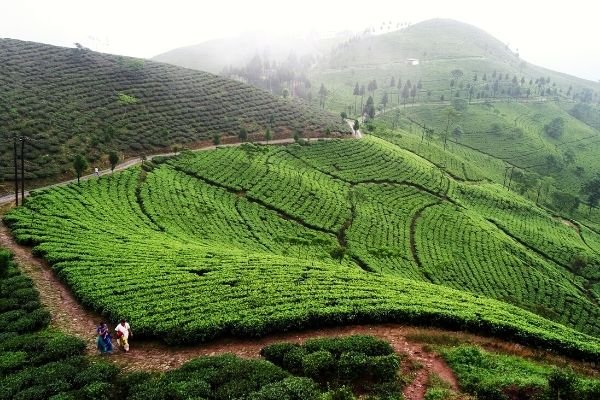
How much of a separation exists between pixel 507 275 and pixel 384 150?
39814mm

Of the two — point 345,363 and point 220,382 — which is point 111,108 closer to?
point 220,382

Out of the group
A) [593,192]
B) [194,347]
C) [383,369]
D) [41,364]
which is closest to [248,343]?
[194,347]

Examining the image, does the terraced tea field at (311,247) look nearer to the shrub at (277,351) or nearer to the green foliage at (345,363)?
the shrub at (277,351)

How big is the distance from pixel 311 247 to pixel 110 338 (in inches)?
1282

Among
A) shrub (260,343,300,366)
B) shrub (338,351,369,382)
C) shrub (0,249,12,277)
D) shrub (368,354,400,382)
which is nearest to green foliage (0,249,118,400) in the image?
shrub (0,249,12,277)

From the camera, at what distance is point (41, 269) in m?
31.7

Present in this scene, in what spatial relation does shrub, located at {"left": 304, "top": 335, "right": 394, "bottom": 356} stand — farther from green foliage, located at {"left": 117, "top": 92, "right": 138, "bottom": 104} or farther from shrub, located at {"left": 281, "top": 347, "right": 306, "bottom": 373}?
green foliage, located at {"left": 117, "top": 92, "right": 138, "bottom": 104}

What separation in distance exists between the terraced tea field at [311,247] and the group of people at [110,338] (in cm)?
109

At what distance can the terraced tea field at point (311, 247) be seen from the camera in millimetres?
26219

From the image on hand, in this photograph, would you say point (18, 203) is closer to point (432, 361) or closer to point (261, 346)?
point (261, 346)

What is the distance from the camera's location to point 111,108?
8462 cm

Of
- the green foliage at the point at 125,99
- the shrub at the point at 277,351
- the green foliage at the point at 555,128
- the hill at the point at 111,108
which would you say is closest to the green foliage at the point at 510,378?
the shrub at the point at 277,351

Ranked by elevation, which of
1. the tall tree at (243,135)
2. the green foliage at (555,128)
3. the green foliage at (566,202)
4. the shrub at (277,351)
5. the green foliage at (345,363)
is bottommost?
the green foliage at (566,202)

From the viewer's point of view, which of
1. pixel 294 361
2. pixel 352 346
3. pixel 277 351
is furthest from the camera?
pixel 277 351
